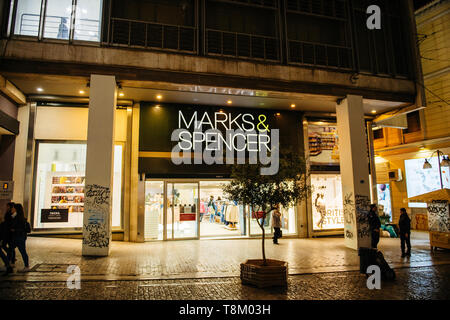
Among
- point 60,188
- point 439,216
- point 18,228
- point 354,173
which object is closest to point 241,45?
point 354,173

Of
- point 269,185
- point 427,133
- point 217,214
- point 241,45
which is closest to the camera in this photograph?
point 269,185

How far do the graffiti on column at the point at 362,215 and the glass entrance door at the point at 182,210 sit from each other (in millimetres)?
7004

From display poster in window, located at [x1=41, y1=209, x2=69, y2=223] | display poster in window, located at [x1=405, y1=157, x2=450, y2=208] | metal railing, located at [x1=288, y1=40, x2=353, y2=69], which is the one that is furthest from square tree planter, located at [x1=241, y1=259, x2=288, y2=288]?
display poster in window, located at [x1=405, y1=157, x2=450, y2=208]

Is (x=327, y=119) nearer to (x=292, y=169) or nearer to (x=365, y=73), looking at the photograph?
(x=365, y=73)

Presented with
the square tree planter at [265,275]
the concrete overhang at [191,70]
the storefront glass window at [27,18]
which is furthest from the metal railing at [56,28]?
the square tree planter at [265,275]

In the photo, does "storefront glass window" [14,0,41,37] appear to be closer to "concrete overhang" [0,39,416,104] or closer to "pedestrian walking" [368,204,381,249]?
"concrete overhang" [0,39,416,104]

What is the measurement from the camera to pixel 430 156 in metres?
16.9

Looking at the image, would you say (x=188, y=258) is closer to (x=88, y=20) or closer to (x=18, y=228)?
(x=18, y=228)

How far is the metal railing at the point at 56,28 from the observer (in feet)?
34.2

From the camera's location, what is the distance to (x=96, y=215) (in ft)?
31.5

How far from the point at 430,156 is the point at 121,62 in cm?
1749

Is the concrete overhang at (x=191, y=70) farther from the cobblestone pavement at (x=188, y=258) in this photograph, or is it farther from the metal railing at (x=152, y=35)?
the cobblestone pavement at (x=188, y=258)

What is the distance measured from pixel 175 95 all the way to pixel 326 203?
373 inches
